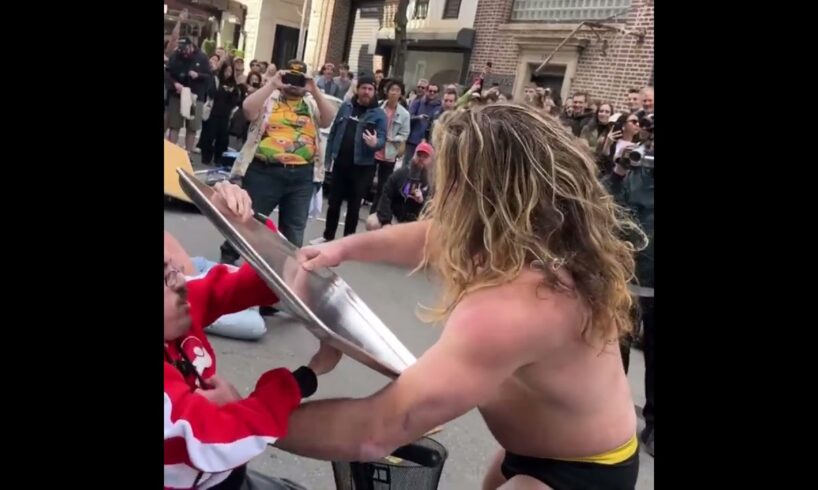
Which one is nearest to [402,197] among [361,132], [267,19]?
[361,132]

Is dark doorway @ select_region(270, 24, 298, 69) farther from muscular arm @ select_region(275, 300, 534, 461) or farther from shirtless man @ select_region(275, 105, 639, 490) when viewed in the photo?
muscular arm @ select_region(275, 300, 534, 461)

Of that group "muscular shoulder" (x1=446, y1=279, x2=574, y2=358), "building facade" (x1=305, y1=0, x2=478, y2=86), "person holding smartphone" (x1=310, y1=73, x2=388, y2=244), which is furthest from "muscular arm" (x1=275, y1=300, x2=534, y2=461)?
"building facade" (x1=305, y1=0, x2=478, y2=86)

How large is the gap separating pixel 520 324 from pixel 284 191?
337cm

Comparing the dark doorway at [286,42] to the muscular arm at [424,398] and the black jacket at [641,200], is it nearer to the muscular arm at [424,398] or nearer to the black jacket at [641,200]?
the black jacket at [641,200]

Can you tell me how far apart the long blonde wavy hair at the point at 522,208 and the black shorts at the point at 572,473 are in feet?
0.86

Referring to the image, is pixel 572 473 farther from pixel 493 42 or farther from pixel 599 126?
pixel 493 42

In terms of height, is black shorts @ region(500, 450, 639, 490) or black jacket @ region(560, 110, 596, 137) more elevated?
black jacket @ region(560, 110, 596, 137)

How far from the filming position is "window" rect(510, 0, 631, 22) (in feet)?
32.2

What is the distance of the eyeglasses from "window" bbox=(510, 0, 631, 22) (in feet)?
31.1

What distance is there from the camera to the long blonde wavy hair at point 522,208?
3.95 ft

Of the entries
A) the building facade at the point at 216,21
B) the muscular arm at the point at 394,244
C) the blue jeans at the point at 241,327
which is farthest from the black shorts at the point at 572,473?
the building facade at the point at 216,21
